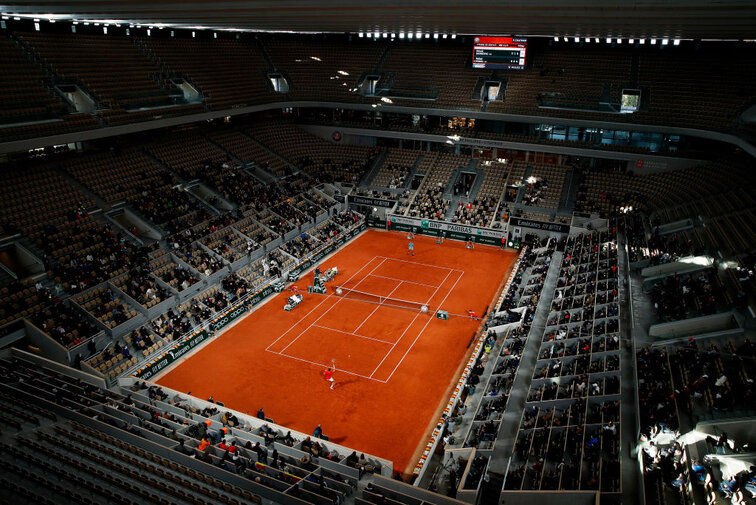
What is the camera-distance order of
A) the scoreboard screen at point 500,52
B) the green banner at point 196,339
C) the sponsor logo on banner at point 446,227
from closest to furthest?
the green banner at point 196,339, the sponsor logo on banner at point 446,227, the scoreboard screen at point 500,52

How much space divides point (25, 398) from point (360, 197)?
3113 cm

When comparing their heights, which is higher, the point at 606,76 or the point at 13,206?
the point at 606,76

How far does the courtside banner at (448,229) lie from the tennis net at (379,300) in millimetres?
12249

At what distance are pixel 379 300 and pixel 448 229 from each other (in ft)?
42.7

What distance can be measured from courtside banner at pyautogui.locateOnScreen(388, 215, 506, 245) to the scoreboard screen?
53.6ft

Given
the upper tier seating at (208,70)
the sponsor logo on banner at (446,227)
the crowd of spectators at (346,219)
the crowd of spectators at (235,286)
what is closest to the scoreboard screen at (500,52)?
the sponsor logo on banner at (446,227)

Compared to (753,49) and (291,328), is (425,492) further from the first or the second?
(753,49)

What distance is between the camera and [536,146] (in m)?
45.3

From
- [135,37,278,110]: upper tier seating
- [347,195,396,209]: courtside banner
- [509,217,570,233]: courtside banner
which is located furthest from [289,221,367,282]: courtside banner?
[135,37,278,110]: upper tier seating

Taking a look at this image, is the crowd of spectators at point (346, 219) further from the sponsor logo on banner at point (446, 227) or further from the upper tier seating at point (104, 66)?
the upper tier seating at point (104, 66)

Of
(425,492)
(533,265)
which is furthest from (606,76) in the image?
(425,492)

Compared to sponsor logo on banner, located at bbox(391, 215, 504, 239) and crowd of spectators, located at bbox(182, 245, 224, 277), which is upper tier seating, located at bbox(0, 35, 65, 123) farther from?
sponsor logo on banner, located at bbox(391, 215, 504, 239)

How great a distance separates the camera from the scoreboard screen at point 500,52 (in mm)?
46188

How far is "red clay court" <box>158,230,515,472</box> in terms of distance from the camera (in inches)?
868
